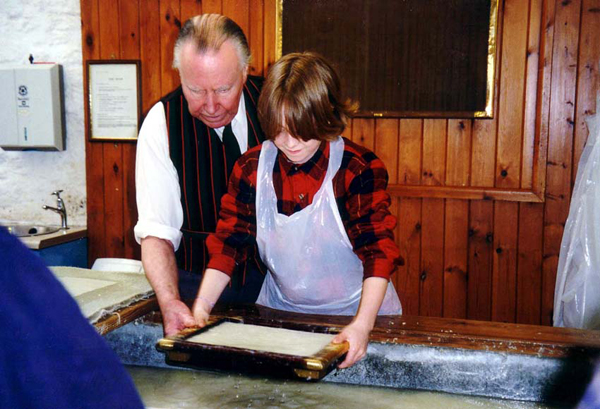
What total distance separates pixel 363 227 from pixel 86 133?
Result: 8.16 ft

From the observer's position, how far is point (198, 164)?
2.05m

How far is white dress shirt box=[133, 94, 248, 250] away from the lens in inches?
73.2

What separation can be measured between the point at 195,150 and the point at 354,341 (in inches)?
41.8

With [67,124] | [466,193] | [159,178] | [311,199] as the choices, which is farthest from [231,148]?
[67,124]

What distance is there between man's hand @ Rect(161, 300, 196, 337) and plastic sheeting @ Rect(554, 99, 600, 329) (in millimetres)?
1665

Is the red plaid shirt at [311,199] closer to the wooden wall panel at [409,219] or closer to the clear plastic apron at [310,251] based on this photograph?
the clear plastic apron at [310,251]

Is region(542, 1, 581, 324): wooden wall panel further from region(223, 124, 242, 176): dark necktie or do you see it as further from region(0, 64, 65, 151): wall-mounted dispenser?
region(0, 64, 65, 151): wall-mounted dispenser

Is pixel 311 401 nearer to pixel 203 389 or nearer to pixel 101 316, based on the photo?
pixel 203 389

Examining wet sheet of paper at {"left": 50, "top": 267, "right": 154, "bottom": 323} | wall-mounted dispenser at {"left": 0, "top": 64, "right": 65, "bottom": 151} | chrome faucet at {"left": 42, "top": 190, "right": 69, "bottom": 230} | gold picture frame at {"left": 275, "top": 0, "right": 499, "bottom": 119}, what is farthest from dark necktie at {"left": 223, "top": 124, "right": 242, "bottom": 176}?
wall-mounted dispenser at {"left": 0, "top": 64, "right": 65, "bottom": 151}

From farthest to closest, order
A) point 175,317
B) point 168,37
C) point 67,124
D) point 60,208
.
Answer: point 67,124
point 60,208
point 168,37
point 175,317

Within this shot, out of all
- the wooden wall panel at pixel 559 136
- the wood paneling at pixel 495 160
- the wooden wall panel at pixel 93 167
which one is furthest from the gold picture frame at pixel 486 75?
the wooden wall panel at pixel 93 167

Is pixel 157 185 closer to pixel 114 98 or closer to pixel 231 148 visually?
pixel 231 148

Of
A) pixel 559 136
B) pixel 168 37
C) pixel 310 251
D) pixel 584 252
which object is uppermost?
pixel 168 37

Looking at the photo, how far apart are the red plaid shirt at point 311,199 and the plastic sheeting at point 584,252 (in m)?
1.11
